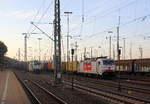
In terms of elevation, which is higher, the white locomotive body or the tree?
the tree

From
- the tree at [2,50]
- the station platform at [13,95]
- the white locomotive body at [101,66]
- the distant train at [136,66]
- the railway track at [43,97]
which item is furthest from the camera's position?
the tree at [2,50]

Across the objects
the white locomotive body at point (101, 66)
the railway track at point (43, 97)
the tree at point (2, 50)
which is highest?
the tree at point (2, 50)

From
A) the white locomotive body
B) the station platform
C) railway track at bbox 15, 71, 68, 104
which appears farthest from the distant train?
railway track at bbox 15, 71, 68, 104

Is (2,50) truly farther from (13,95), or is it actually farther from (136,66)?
(13,95)

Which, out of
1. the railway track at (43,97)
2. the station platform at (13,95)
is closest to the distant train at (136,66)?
the station platform at (13,95)

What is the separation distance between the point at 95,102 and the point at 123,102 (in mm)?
1627

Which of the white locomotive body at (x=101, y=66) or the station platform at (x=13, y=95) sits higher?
the white locomotive body at (x=101, y=66)

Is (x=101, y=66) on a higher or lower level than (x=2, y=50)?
lower

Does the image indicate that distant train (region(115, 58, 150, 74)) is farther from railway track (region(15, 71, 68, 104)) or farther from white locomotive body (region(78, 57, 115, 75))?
railway track (region(15, 71, 68, 104))

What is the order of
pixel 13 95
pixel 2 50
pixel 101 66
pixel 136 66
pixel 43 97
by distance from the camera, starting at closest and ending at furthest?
pixel 43 97, pixel 13 95, pixel 101 66, pixel 136 66, pixel 2 50

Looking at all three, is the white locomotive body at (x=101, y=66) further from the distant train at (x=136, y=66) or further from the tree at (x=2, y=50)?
the tree at (x=2, y=50)

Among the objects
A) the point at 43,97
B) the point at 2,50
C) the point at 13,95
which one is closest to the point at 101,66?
the point at 13,95

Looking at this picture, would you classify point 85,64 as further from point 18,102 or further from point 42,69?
point 42,69

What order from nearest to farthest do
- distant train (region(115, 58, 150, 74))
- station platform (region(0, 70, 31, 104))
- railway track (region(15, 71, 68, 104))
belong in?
railway track (region(15, 71, 68, 104))
station platform (region(0, 70, 31, 104))
distant train (region(115, 58, 150, 74))
